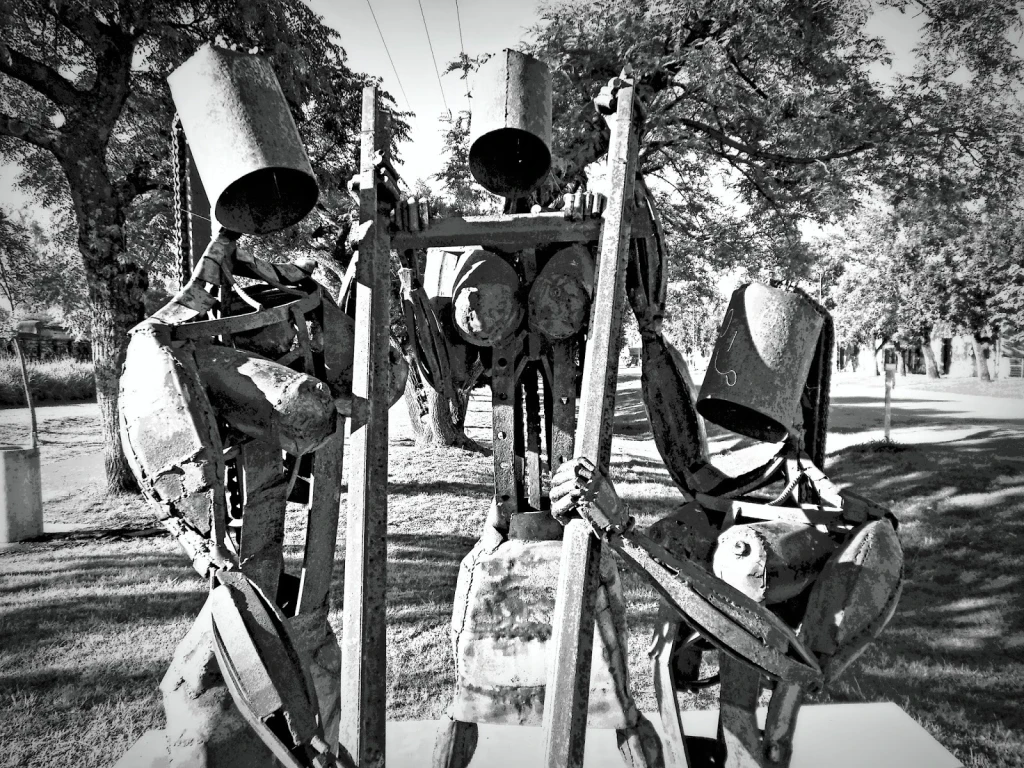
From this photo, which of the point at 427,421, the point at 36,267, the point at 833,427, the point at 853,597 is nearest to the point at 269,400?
the point at 853,597

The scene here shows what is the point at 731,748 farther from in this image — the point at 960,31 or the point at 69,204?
the point at 69,204

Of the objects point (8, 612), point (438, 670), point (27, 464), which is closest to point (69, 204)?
point (27, 464)

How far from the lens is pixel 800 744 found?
2627mm

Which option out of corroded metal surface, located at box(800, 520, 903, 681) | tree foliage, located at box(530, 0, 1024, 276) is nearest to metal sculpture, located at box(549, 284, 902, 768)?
corroded metal surface, located at box(800, 520, 903, 681)

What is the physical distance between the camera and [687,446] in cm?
210

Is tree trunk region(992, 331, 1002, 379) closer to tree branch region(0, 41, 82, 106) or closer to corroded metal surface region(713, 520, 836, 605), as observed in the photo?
corroded metal surface region(713, 520, 836, 605)

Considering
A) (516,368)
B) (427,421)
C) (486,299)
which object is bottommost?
(427,421)

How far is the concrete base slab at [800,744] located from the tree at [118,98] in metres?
4.76

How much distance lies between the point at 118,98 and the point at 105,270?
1712 millimetres

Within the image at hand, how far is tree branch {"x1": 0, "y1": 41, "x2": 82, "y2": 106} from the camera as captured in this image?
5660mm

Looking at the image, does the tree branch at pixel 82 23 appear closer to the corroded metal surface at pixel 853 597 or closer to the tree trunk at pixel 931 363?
the corroded metal surface at pixel 853 597

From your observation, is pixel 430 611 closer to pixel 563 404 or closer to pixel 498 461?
pixel 498 461

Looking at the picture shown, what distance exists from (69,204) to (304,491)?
7864 mm

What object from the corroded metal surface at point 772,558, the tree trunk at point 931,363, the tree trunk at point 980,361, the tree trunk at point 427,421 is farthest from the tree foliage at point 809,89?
the tree trunk at point 931,363
